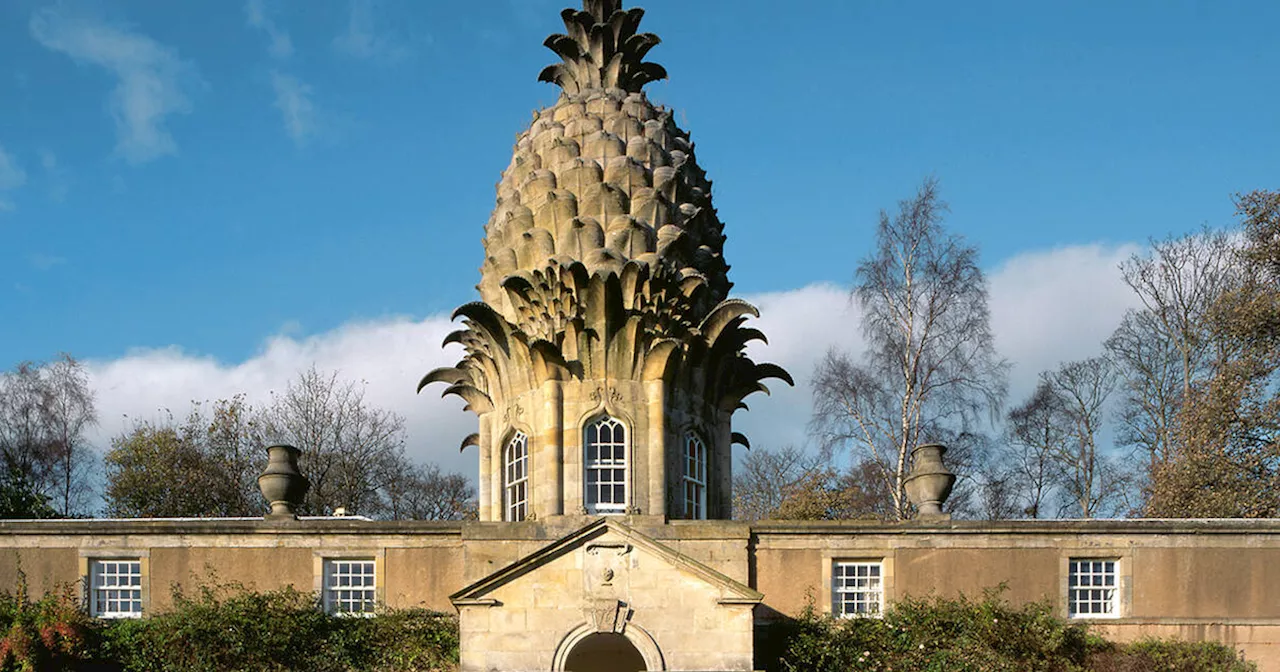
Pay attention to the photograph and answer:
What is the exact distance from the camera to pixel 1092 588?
2708 cm

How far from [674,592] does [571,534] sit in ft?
6.85

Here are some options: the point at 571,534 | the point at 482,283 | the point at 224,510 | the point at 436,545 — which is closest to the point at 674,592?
the point at 571,534

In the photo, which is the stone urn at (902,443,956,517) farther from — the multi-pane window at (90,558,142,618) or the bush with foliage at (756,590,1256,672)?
the multi-pane window at (90,558,142,618)

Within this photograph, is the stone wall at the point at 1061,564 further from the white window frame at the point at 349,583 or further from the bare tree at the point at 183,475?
the bare tree at the point at 183,475

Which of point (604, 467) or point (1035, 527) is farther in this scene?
point (604, 467)

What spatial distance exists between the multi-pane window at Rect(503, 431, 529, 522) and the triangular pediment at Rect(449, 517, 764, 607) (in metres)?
3.67

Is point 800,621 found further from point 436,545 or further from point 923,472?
point 436,545

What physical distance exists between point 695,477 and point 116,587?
1171cm

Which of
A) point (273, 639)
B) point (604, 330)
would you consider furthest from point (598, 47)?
point (273, 639)

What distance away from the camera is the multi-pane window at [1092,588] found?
27.1 m

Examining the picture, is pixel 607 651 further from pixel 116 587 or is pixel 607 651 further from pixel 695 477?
pixel 116 587

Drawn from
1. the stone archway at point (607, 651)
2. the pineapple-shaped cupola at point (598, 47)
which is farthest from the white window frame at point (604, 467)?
the pineapple-shaped cupola at point (598, 47)

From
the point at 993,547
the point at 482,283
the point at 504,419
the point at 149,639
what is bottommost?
the point at 149,639

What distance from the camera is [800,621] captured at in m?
26.4
